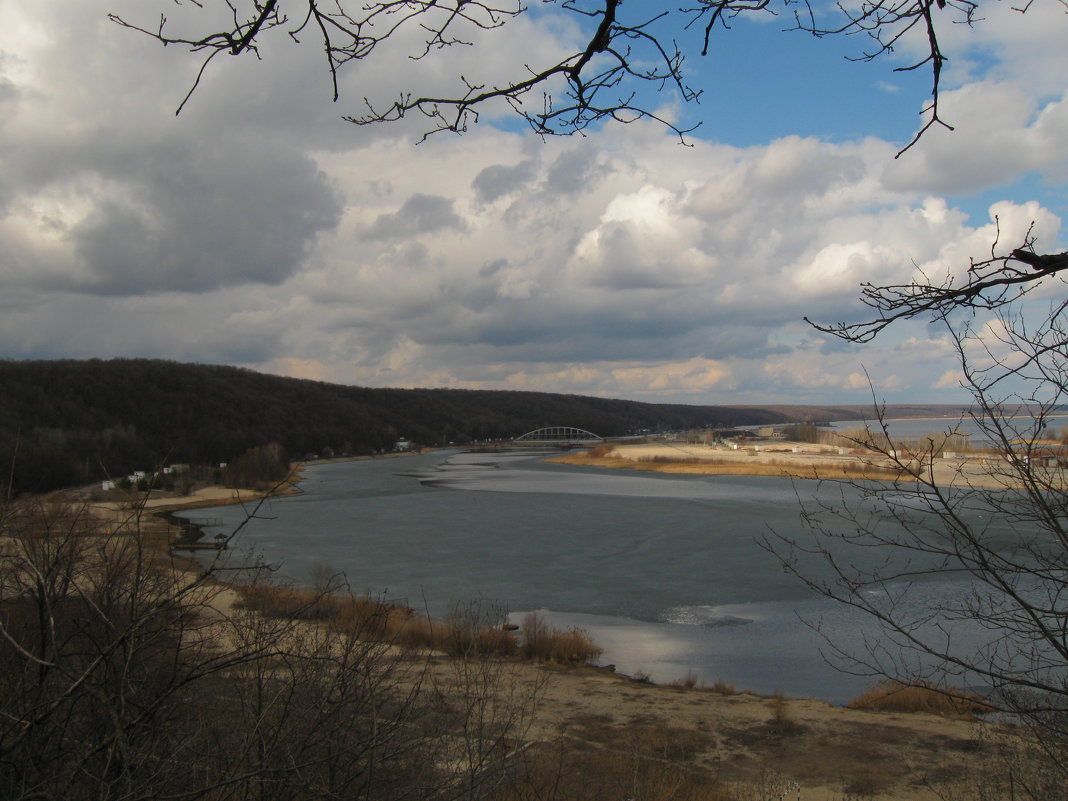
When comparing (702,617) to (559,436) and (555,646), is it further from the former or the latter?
(559,436)

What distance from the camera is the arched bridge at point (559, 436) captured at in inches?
5458

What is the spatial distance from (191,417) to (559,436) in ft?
247

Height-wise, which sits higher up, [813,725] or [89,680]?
[89,680]

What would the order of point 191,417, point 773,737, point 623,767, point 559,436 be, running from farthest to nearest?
point 559,436
point 191,417
point 773,737
point 623,767

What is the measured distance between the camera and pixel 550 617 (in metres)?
15.9

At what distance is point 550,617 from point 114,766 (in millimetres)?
13996

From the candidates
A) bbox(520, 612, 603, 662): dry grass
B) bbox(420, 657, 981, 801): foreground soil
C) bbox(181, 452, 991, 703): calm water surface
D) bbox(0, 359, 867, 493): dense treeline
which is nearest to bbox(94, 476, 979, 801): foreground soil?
bbox(420, 657, 981, 801): foreground soil

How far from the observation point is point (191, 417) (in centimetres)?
8862

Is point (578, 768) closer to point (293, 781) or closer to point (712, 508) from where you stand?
point (293, 781)

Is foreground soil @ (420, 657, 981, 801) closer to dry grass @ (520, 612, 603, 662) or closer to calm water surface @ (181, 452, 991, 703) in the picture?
calm water surface @ (181, 452, 991, 703)

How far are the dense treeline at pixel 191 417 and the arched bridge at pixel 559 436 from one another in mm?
3698

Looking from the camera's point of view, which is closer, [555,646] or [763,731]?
[763,731]

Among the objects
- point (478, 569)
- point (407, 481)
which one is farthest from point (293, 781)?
point (407, 481)

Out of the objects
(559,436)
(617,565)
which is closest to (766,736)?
(617,565)
